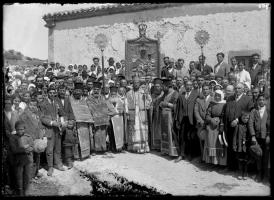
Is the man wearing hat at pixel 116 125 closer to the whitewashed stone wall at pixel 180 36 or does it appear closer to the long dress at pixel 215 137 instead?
the long dress at pixel 215 137

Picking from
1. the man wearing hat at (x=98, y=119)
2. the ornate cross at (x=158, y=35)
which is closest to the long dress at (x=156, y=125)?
the man wearing hat at (x=98, y=119)

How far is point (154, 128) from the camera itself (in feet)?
29.5

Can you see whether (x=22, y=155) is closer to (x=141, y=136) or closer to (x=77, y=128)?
(x=77, y=128)

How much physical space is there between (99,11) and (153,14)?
7.49 feet

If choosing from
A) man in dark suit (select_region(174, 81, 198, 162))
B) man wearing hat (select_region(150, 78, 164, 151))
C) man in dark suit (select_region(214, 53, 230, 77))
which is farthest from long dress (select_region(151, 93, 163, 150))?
man in dark suit (select_region(214, 53, 230, 77))

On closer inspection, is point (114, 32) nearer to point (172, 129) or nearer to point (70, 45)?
point (70, 45)

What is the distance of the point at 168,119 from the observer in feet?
27.9

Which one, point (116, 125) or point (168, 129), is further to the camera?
point (116, 125)

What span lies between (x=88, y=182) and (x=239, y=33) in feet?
25.9

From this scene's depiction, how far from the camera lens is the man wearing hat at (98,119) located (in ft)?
28.3

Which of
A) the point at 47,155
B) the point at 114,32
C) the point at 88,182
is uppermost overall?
the point at 114,32

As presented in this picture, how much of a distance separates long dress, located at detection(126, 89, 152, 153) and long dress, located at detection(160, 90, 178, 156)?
0.47 m

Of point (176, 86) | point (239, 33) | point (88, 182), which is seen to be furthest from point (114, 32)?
point (88, 182)

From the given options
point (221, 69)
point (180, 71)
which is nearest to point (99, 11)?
point (180, 71)
